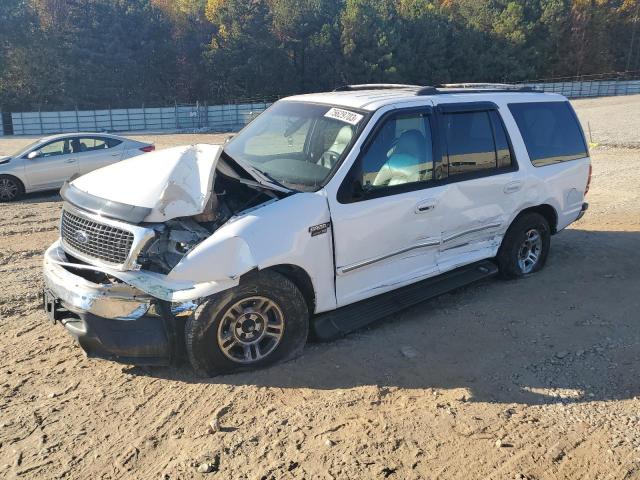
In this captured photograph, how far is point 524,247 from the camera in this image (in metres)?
5.95

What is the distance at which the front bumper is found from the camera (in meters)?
3.63

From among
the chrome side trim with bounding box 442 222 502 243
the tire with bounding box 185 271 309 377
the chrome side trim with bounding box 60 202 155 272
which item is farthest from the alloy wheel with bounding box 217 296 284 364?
the chrome side trim with bounding box 442 222 502 243

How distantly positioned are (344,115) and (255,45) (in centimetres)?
5405

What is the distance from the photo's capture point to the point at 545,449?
10.5ft

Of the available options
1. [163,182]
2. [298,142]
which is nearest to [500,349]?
[298,142]

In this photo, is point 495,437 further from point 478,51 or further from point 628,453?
point 478,51

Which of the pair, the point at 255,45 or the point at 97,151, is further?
the point at 255,45

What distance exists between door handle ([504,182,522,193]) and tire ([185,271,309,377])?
2.53 meters

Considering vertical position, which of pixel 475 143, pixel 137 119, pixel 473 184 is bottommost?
pixel 137 119

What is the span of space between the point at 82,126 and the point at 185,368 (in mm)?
38856

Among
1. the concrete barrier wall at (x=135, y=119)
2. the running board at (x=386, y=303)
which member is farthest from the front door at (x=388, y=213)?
the concrete barrier wall at (x=135, y=119)

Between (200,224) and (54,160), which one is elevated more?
(200,224)

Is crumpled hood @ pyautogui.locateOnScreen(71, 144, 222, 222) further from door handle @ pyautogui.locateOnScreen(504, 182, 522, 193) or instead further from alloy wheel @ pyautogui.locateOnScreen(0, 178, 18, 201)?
alloy wheel @ pyautogui.locateOnScreen(0, 178, 18, 201)

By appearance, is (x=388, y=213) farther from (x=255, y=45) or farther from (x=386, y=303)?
(x=255, y=45)
